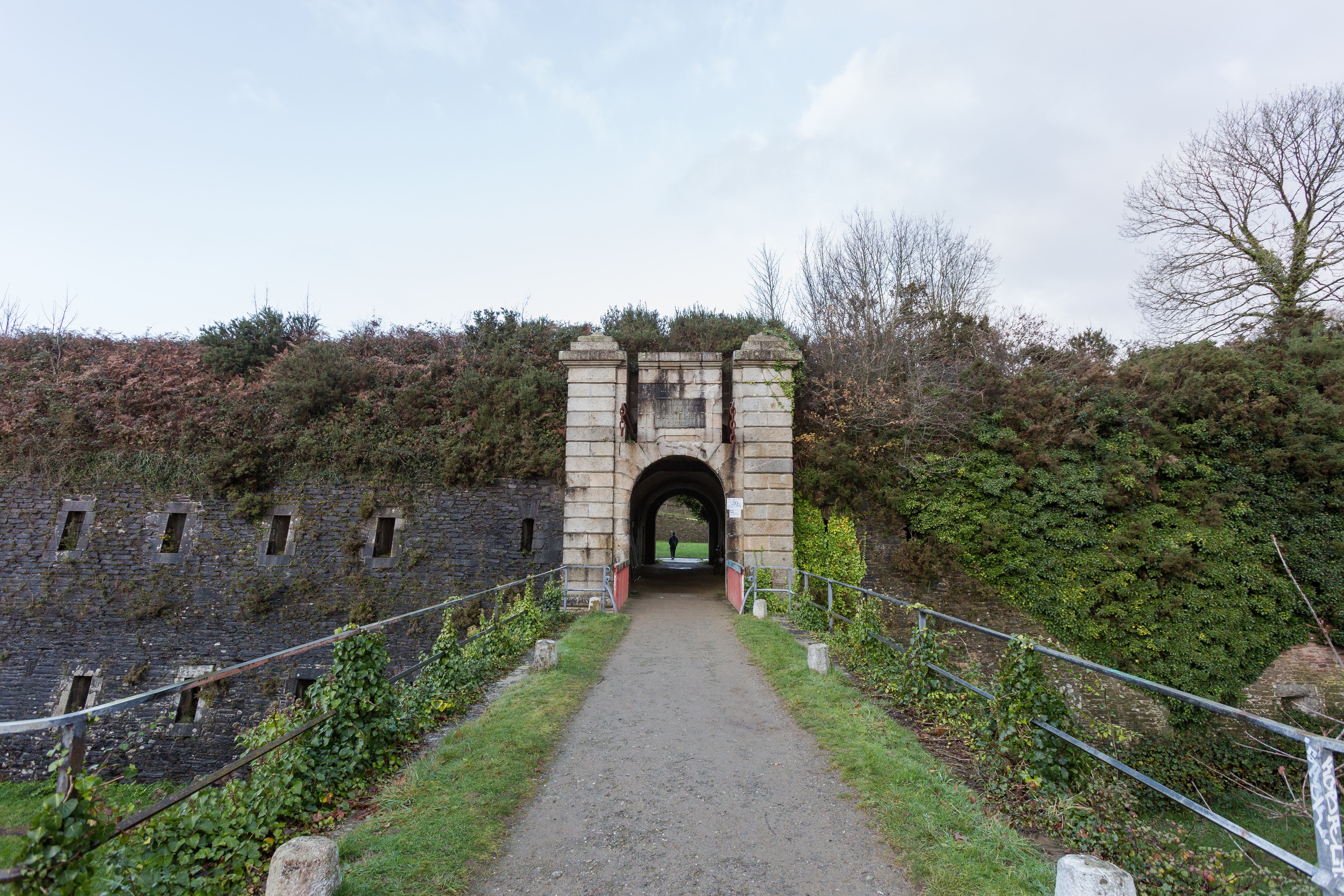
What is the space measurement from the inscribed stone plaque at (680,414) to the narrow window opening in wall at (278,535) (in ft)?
28.1

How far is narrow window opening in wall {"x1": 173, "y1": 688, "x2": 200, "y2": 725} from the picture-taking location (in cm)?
1234

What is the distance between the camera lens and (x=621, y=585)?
13.2 m

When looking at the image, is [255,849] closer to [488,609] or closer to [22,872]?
[22,872]

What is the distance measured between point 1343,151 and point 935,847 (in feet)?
63.8

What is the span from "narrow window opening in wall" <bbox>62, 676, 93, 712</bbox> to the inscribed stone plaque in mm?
13007

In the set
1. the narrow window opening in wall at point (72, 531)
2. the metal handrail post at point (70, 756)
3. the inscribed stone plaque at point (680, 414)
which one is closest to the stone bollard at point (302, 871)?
the metal handrail post at point (70, 756)

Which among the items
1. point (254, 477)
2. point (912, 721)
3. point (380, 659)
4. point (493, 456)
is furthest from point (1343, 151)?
point (254, 477)

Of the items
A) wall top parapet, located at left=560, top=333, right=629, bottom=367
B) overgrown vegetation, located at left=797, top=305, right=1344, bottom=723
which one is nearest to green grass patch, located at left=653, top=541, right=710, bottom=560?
wall top parapet, located at left=560, top=333, right=629, bottom=367

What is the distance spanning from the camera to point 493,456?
13859mm

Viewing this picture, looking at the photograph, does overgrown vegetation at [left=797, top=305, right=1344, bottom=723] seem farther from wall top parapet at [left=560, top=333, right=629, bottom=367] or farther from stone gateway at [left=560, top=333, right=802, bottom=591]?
wall top parapet at [left=560, top=333, right=629, bottom=367]

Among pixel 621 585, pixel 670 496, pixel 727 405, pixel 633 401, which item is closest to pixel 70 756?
pixel 621 585

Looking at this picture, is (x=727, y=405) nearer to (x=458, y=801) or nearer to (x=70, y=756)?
(x=458, y=801)

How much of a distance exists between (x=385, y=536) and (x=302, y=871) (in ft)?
38.2

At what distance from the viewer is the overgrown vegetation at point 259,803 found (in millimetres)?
2512
